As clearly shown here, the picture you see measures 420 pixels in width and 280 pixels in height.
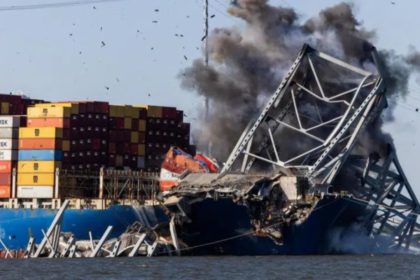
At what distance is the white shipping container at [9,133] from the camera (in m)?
125

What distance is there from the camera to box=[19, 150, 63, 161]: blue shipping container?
12312 centimetres

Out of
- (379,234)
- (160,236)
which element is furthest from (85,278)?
(379,234)

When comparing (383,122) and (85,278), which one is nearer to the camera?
(85,278)

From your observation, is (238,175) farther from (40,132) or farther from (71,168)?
(40,132)

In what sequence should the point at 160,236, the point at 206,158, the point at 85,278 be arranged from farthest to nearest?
the point at 206,158, the point at 160,236, the point at 85,278

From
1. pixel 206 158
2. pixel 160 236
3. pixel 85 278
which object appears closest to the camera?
pixel 85 278

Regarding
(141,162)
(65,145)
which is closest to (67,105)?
(65,145)

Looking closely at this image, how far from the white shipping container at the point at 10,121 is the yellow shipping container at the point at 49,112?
98 cm

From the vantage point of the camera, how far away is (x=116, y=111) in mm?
127562

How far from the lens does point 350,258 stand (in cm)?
11600

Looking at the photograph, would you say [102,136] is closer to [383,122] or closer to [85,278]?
[383,122]

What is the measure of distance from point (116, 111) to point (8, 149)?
869cm

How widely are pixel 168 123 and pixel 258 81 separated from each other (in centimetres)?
973

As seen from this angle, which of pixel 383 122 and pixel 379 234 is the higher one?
pixel 383 122
